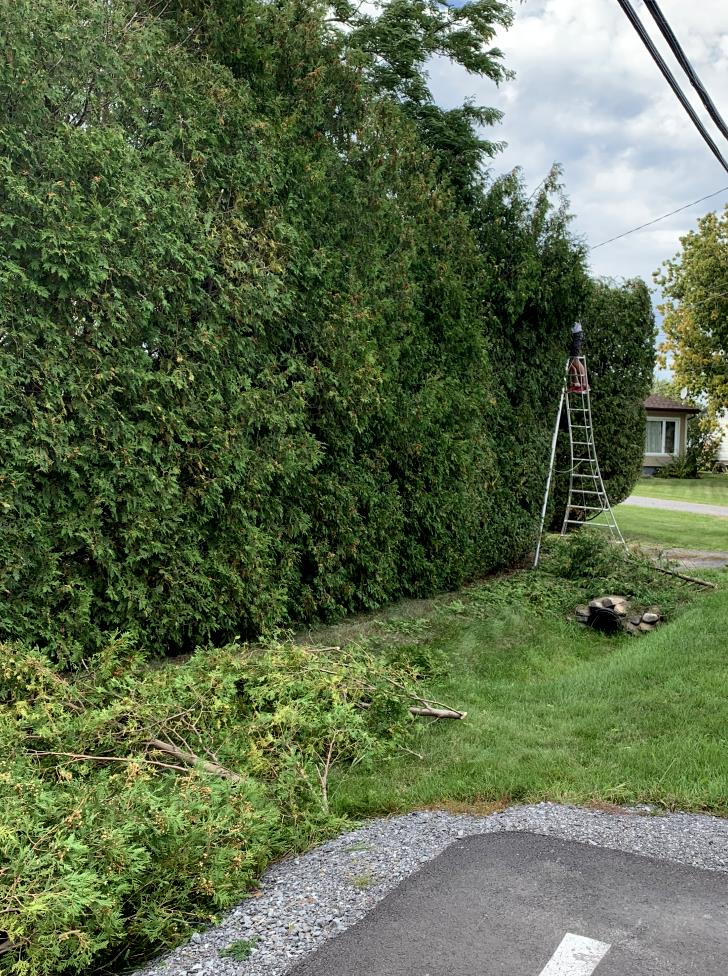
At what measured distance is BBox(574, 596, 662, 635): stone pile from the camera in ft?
25.6

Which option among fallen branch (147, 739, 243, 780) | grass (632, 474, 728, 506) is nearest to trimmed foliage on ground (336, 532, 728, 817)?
fallen branch (147, 739, 243, 780)

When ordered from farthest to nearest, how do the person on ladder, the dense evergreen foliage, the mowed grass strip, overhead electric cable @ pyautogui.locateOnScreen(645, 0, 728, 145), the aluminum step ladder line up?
the person on ladder
the aluminum step ladder
overhead electric cable @ pyautogui.locateOnScreen(645, 0, 728, 145)
the mowed grass strip
the dense evergreen foliage

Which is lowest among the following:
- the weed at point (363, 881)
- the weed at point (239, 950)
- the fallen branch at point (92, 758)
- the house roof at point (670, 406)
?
the weed at point (239, 950)

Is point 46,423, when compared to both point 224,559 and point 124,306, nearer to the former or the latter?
point 124,306

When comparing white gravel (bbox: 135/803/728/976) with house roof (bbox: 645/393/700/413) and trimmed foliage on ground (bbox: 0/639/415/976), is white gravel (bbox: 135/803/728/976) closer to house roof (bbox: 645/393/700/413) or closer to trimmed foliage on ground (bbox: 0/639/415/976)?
trimmed foliage on ground (bbox: 0/639/415/976)

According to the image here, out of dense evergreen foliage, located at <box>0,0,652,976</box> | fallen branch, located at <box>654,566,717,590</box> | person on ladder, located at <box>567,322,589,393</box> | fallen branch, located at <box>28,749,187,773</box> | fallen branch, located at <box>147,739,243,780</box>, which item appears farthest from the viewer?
person on ladder, located at <box>567,322,589,393</box>

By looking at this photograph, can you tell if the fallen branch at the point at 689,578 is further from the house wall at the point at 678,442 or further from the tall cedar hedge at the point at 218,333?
the house wall at the point at 678,442

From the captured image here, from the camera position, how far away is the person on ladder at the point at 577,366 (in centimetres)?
1112

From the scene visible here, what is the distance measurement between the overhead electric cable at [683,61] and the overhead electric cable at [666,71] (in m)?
0.11

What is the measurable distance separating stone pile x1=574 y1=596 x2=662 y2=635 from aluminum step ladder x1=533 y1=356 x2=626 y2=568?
2394 millimetres

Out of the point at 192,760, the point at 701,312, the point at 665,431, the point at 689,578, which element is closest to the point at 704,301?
the point at 701,312

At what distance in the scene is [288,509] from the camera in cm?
672

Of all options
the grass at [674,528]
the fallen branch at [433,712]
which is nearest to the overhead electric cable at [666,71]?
the fallen branch at [433,712]

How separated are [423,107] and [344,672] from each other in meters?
11.7
